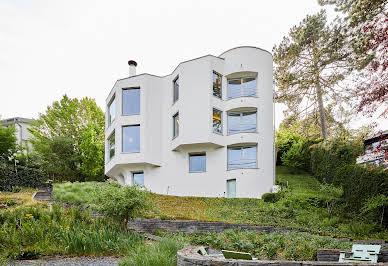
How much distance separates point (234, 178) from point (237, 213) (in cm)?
505

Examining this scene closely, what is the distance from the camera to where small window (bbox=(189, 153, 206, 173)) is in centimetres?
1911

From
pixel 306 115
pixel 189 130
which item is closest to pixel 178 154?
pixel 189 130

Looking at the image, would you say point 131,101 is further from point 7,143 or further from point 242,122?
point 7,143

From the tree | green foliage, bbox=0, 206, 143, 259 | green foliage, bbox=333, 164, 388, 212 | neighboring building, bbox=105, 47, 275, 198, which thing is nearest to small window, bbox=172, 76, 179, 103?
neighboring building, bbox=105, 47, 275, 198

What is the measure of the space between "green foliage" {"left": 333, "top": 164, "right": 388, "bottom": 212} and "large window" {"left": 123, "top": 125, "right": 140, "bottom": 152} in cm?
1170

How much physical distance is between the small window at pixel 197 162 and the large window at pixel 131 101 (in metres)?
4.65

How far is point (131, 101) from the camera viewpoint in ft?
68.1

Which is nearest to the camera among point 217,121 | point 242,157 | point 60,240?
point 60,240

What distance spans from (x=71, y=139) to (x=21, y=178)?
780 cm

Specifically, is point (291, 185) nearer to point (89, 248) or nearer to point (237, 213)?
point (237, 213)

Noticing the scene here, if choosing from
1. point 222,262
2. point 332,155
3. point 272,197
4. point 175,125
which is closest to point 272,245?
point 222,262

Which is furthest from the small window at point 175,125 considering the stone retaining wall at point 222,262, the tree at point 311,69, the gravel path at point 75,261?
the stone retaining wall at point 222,262

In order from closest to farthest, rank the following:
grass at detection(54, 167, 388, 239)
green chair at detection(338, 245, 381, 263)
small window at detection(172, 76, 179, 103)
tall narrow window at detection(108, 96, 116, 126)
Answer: green chair at detection(338, 245, 381, 263), grass at detection(54, 167, 388, 239), small window at detection(172, 76, 179, 103), tall narrow window at detection(108, 96, 116, 126)

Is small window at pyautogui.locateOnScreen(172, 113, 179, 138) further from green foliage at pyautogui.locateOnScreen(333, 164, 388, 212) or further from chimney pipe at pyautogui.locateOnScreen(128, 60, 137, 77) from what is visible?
green foliage at pyautogui.locateOnScreen(333, 164, 388, 212)
